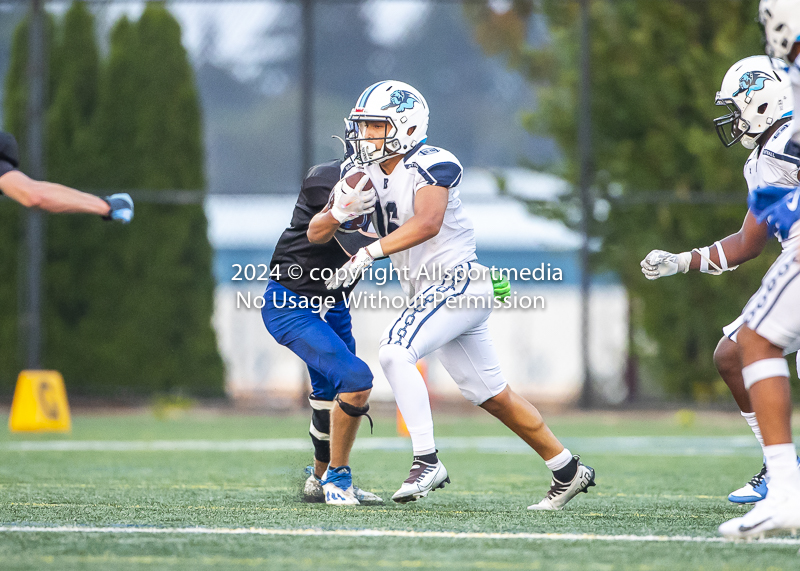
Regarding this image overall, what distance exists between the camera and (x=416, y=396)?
4.98 meters

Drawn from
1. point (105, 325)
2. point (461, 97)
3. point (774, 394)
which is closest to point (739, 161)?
point (461, 97)

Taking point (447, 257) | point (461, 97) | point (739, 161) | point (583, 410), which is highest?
point (461, 97)

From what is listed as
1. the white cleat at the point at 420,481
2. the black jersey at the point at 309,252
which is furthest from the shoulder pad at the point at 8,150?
the white cleat at the point at 420,481

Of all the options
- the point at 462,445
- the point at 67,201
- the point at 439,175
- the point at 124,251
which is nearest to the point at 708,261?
the point at 439,175

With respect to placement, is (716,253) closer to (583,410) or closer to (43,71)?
(583,410)

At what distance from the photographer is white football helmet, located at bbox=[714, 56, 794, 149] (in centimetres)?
525

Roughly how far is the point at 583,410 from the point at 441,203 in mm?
7658

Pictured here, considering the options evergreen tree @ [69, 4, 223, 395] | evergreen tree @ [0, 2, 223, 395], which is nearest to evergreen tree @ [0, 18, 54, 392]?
evergreen tree @ [0, 2, 223, 395]

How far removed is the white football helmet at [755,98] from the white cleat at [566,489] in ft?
5.65

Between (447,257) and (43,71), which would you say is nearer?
(447,257)

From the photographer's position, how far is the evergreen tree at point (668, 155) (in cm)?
1216

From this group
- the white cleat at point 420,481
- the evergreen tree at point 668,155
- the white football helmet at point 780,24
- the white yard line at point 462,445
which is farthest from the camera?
the evergreen tree at point 668,155

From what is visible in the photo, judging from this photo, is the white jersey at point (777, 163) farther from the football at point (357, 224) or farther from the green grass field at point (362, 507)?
the football at point (357, 224)

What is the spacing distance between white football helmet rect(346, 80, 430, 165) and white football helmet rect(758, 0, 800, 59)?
1.65 meters
